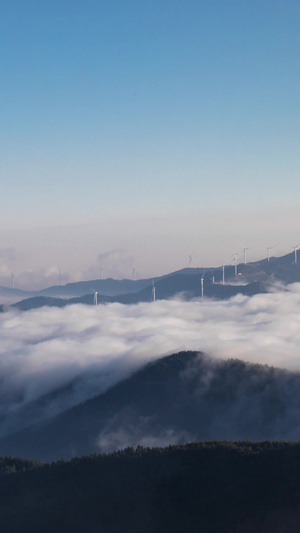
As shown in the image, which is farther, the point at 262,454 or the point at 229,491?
the point at 262,454

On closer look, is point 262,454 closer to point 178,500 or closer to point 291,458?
point 291,458

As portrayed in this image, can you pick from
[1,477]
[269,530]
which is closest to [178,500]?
[269,530]

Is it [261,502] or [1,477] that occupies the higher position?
[261,502]

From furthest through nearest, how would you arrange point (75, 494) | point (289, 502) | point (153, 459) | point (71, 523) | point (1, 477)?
1. point (1, 477)
2. point (153, 459)
3. point (75, 494)
4. point (71, 523)
5. point (289, 502)

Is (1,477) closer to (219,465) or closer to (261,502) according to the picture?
(219,465)

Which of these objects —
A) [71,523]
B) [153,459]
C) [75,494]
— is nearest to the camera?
[71,523]

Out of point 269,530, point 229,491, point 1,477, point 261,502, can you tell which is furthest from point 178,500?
point 1,477
